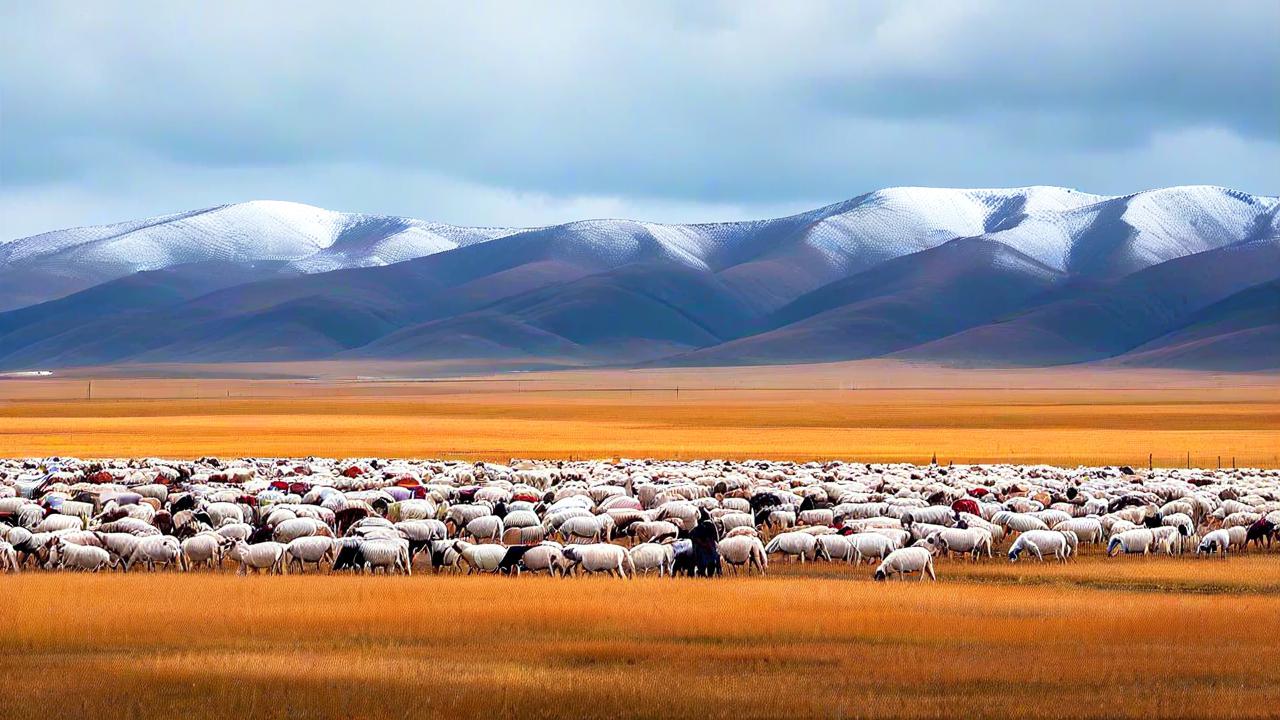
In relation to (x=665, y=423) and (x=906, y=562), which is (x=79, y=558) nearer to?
(x=906, y=562)

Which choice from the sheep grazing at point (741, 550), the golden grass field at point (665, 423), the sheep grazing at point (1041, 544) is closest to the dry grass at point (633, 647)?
the sheep grazing at point (741, 550)

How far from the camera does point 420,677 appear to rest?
13.8 meters

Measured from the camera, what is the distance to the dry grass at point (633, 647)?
42.4 ft

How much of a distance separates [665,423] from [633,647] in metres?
68.2

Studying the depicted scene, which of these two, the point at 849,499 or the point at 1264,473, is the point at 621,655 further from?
the point at 1264,473

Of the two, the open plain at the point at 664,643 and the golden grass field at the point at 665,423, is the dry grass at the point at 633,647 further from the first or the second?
the golden grass field at the point at 665,423

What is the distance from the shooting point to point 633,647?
15.4 metres

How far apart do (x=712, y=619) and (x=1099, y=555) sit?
9219mm

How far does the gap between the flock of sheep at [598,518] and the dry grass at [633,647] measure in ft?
3.94

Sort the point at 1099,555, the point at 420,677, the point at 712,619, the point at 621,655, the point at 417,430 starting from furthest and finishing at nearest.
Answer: the point at 417,430, the point at 1099,555, the point at 712,619, the point at 621,655, the point at 420,677

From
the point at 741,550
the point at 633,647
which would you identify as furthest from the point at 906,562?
the point at 633,647

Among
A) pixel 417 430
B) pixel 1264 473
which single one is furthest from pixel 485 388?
pixel 1264 473

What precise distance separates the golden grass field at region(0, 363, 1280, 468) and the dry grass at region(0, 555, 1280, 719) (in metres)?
33.1

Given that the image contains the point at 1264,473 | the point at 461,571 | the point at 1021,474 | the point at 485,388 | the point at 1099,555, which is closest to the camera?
the point at 461,571
